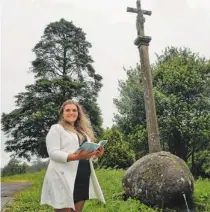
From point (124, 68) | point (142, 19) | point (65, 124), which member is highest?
point (124, 68)

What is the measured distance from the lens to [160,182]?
8.30 meters

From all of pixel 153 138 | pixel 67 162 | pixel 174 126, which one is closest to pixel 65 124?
pixel 67 162

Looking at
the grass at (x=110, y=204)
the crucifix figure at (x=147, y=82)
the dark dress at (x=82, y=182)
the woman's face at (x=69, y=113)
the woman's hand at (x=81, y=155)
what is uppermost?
the crucifix figure at (x=147, y=82)

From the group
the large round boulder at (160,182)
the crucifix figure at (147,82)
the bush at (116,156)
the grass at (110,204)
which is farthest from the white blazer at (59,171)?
the bush at (116,156)

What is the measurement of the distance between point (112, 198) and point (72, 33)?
2408 cm

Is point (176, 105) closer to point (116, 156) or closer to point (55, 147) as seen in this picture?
point (116, 156)

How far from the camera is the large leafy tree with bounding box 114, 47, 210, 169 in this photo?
70.7ft

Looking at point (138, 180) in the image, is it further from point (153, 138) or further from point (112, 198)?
point (153, 138)

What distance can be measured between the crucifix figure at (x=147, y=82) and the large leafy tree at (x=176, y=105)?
11327 millimetres

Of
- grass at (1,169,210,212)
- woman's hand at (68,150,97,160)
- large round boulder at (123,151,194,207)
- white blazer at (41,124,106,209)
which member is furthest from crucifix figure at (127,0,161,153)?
woman's hand at (68,150,97,160)

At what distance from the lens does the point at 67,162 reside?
3.62 m

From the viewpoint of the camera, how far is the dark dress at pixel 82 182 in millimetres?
3707

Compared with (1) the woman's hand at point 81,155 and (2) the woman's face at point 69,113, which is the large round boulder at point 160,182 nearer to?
(2) the woman's face at point 69,113

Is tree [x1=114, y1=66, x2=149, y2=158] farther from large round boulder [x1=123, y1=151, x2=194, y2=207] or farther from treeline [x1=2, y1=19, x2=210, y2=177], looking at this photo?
large round boulder [x1=123, y1=151, x2=194, y2=207]
